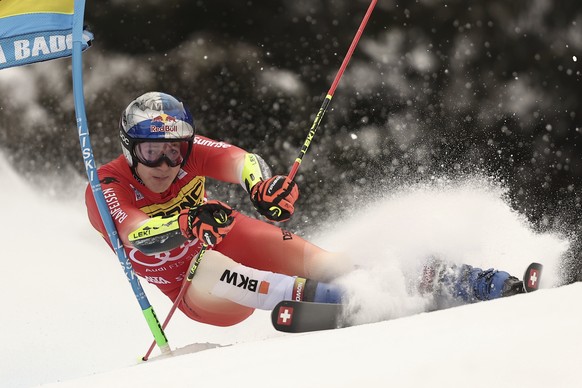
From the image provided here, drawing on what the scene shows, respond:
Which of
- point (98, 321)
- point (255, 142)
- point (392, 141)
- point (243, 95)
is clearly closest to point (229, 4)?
point (243, 95)

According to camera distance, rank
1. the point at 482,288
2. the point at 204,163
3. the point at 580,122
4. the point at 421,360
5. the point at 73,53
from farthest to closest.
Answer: the point at 580,122 < the point at 204,163 < the point at 73,53 < the point at 482,288 < the point at 421,360

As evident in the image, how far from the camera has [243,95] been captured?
26.2ft

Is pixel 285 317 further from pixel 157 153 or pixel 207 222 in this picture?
pixel 157 153

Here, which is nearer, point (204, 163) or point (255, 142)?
point (204, 163)

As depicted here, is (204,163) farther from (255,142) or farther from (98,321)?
(255,142)

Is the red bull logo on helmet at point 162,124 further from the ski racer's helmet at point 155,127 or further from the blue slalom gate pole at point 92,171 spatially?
the blue slalom gate pole at point 92,171

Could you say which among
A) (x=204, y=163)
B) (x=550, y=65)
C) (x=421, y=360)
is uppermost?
(x=550, y=65)

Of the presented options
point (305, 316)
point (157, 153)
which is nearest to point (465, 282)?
point (305, 316)

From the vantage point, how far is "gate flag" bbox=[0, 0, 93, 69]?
13.1 ft

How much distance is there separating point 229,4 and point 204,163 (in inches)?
165

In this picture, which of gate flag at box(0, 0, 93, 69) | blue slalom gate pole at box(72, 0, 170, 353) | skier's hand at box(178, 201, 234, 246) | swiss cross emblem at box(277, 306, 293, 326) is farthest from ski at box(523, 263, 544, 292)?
gate flag at box(0, 0, 93, 69)

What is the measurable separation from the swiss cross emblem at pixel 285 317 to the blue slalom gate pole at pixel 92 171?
0.60 meters

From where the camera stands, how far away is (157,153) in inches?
151

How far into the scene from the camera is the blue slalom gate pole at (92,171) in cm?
369
